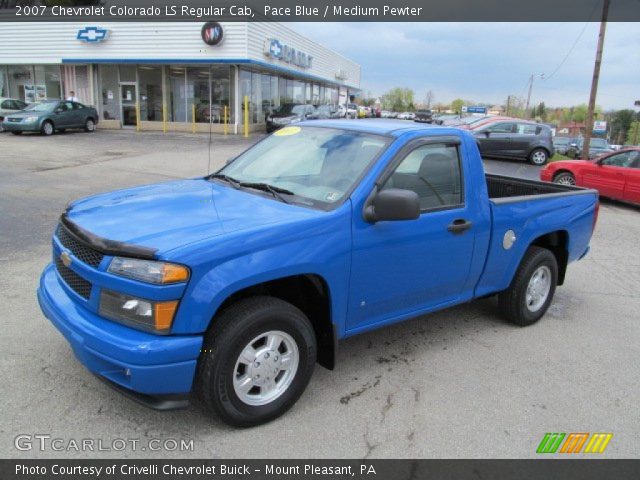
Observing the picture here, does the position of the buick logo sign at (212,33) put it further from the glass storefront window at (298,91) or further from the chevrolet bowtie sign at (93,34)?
the glass storefront window at (298,91)

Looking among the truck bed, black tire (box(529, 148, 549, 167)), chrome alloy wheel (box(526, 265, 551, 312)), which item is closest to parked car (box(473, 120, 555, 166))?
black tire (box(529, 148, 549, 167))

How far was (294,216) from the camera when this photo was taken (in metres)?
3.31

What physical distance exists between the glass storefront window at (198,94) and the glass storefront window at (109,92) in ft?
13.2

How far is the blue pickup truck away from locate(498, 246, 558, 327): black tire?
0.14 metres

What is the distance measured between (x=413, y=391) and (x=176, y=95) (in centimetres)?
2803

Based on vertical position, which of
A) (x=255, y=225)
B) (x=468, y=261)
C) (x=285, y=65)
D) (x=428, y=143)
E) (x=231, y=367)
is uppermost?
(x=285, y=65)

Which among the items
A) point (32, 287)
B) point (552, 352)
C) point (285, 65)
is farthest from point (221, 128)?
point (552, 352)

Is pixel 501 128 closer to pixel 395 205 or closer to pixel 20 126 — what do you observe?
pixel 20 126

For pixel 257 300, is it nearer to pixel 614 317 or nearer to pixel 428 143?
pixel 428 143

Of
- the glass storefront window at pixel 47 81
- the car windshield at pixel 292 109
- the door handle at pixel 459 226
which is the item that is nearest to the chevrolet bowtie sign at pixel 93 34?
the glass storefront window at pixel 47 81

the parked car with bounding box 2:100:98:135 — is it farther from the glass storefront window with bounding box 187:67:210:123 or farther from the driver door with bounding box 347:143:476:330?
the driver door with bounding box 347:143:476:330

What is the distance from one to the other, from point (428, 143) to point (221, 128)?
2574 cm

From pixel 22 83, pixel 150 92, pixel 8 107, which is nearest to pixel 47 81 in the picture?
pixel 22 83

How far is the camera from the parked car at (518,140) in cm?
2220
